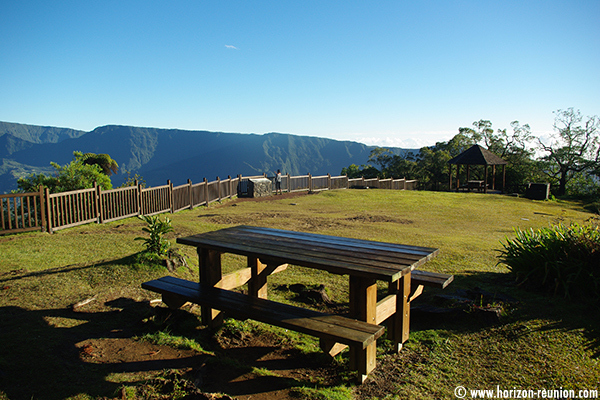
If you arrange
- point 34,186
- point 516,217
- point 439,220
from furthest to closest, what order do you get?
point 34,186 < point 516,217 < point 439,220

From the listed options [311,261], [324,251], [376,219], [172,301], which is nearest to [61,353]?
[172,301]

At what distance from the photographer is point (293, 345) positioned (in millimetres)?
4055

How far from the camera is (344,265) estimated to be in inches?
125

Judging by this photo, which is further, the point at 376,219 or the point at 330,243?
the point at 376,219

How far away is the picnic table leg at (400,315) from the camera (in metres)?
3.60

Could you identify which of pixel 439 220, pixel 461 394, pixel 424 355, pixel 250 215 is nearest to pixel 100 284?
pixel 424 355

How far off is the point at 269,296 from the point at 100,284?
2.43 meters

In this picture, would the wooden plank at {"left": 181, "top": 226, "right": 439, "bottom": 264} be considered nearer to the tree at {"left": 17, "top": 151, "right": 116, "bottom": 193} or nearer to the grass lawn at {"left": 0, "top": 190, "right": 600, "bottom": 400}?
the grass lawn at {"left": 0, "top": 190, "right": 600, "bottom": 400}

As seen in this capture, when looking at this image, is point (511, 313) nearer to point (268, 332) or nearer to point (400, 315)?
point (400, 315)

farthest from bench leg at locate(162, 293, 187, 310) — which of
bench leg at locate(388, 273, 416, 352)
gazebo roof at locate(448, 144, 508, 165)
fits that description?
gazebo roof at locate(448, 144, 508, 165)

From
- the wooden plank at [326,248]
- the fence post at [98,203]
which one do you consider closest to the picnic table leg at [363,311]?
the wooden plank at [326,248]

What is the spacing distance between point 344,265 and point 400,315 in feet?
3.20

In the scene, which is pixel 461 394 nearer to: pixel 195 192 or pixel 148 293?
pixel 148 293

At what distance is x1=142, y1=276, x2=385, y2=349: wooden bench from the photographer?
9.65 feet
